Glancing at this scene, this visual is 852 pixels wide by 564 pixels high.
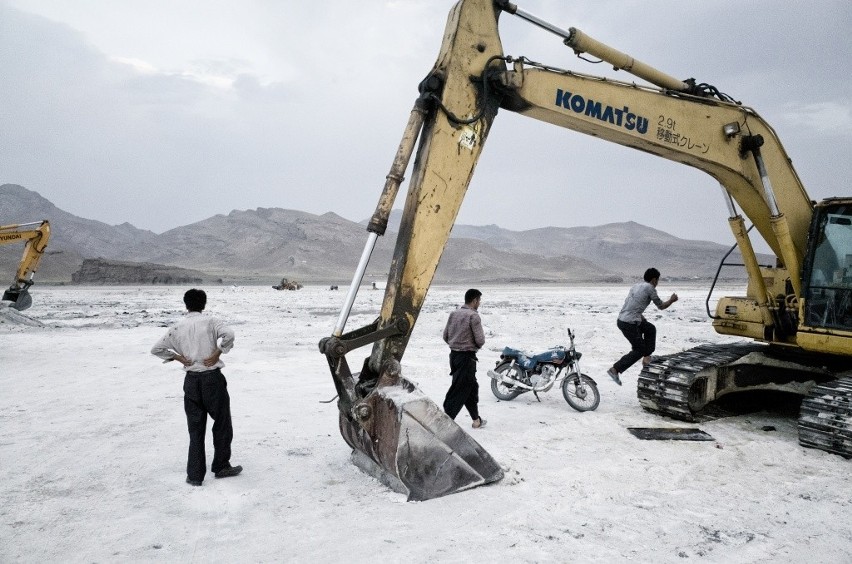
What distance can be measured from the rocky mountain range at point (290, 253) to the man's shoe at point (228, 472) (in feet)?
225

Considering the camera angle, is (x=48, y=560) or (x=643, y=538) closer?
(x=48, y=560)

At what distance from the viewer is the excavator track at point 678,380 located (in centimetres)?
730

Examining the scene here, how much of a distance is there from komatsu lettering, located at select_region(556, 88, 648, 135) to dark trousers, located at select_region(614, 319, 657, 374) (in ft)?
12.1

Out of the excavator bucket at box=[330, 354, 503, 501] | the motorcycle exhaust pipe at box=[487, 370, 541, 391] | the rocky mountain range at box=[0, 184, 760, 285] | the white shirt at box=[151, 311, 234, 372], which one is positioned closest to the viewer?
the excavator bucket at box=[330, 354, 503, 501]

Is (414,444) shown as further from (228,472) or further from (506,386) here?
(506,386)

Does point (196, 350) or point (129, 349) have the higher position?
point (196, 350)

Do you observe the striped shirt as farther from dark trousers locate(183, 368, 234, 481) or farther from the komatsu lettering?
dark trousers locate(183, 368, 234, 481)

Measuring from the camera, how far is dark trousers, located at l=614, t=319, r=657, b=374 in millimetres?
8930

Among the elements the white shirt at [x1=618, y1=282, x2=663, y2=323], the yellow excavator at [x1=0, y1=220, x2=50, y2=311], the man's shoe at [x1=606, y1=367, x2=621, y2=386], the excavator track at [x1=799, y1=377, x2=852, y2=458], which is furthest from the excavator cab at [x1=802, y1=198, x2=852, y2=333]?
the yellow excavator at [x1=0, y1=220, x2=50, y2=311]

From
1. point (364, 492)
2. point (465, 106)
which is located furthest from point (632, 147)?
point (364, 492)

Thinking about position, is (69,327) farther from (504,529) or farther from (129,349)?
(504,529)

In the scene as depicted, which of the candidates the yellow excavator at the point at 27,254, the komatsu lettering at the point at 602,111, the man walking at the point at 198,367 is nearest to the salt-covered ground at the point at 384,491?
the man walking at the point at 198,367

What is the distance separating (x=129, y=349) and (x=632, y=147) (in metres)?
12.2

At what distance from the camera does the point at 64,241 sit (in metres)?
126
